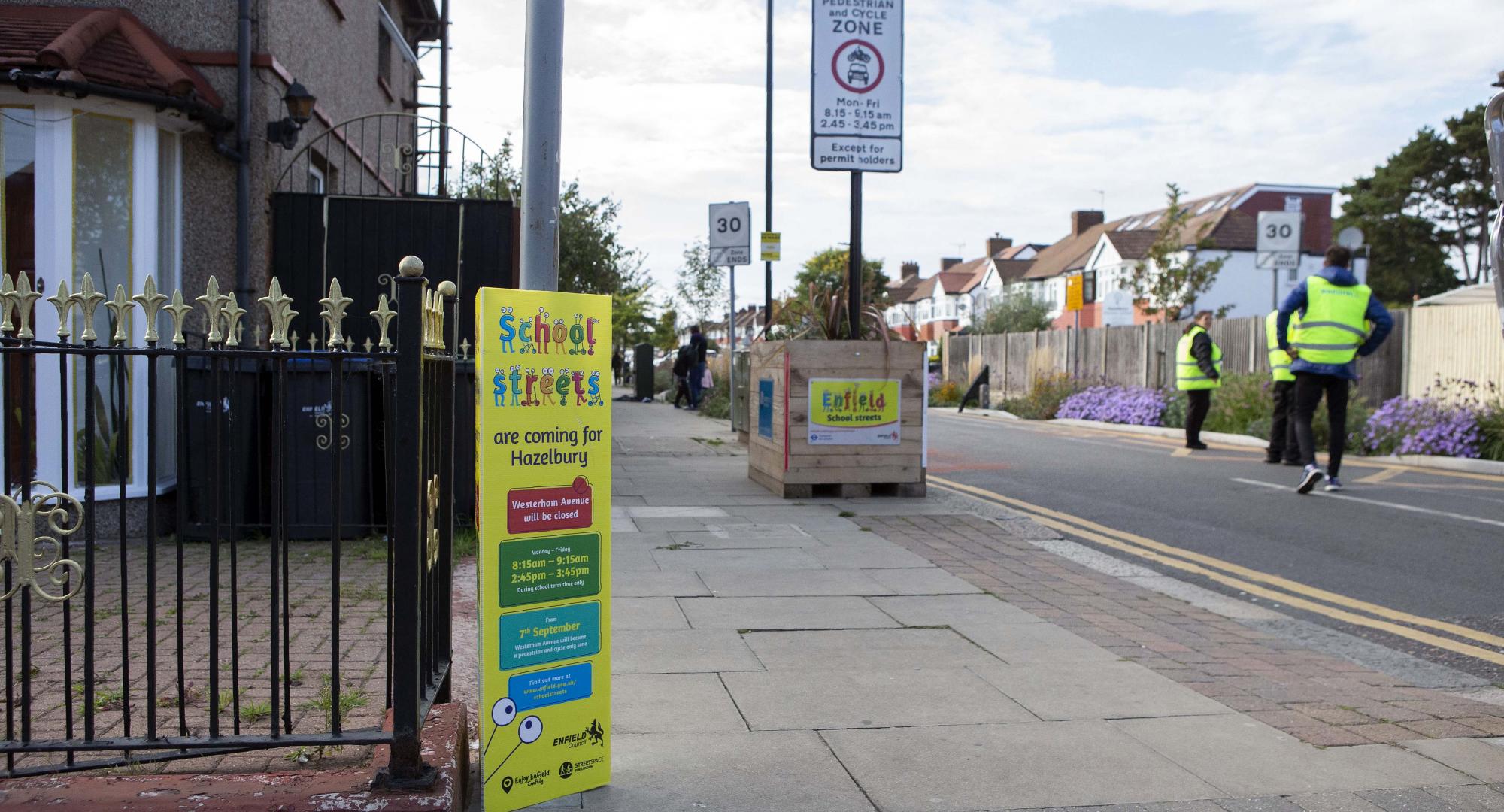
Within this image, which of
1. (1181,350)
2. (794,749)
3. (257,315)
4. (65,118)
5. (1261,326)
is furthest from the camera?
(1261,326)

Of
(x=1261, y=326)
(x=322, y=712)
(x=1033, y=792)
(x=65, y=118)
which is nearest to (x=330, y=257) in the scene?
(x=65, y=118)

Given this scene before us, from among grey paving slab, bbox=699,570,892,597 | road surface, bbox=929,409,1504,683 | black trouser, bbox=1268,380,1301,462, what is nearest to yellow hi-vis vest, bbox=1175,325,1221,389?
road surface, bbox=929,409,1504,683

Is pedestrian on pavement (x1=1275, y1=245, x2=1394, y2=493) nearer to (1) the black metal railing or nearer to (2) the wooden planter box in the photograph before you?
(2) the wooden planter box

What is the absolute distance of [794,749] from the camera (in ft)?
12.3

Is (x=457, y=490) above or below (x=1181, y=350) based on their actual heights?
below

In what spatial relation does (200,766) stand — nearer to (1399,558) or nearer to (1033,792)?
(1033,792)

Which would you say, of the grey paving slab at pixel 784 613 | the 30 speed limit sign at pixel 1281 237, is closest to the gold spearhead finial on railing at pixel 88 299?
the grey paving slab at pixel 784 613

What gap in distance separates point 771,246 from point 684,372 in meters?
6.97

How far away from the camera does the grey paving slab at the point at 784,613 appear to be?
17.7 feet

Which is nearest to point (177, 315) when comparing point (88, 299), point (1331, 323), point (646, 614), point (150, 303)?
point (150, 303)

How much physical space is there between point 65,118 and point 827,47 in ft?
18.8

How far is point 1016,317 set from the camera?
56.5m

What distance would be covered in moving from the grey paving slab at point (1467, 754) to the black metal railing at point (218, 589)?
10.2 ft

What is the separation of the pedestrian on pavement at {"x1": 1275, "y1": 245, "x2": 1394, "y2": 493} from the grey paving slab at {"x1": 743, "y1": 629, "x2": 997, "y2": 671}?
241 inches
